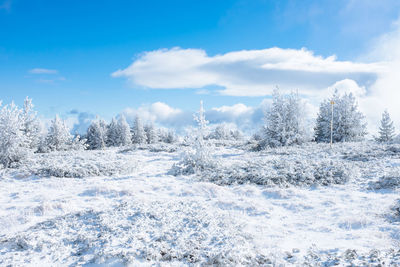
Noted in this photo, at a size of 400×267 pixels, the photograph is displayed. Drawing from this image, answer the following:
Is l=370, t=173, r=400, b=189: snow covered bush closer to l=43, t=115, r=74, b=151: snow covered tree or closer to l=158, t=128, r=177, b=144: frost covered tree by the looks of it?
l=43, t=115, r=74, b=151: snow covered tree

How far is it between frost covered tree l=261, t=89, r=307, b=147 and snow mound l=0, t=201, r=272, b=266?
66.1ft

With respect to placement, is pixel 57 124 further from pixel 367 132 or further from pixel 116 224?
pixel 367 132

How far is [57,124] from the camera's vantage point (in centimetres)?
3409

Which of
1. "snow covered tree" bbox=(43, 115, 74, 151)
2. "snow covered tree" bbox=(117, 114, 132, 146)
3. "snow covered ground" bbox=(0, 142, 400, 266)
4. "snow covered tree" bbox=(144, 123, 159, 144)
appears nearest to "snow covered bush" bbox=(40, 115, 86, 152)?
"snow covered tree" bbox=(43, 115, 74, 151)

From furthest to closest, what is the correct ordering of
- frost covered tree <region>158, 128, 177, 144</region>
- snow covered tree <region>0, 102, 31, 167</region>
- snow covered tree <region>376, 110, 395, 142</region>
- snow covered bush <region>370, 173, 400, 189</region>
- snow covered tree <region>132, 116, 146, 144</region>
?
frost covered tree <region>158, 128, 177, 144</region>, snow covered tree <region>132, 116, 146, 144</region>, snow covered tree <region>376, 110, 395, 142</region>, snow covered tree <region>0, 102, 31, 167</region>, snow covered bush <region>370, 173, 400, 189</region>

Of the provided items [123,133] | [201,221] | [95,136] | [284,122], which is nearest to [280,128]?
[284,122]

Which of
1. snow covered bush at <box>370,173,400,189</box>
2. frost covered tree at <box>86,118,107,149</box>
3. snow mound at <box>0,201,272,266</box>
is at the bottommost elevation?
snow mound at <box>0,201,272,266</box>

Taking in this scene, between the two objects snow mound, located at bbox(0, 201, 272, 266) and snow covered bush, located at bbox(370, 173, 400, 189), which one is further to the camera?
snow covered bush, located at bbox(370, 173, 400, 189)

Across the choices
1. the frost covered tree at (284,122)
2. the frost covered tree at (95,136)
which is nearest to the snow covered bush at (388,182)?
the frost covered tree at (284,122)

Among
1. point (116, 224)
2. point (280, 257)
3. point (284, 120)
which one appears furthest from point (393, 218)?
point (284, 120)

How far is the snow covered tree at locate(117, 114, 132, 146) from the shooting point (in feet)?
169

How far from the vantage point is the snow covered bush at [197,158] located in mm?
13968

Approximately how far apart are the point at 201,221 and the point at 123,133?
47271 mm

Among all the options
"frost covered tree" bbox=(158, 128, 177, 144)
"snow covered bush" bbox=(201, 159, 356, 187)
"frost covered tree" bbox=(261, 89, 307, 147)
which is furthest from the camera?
"frost covered tree" bbox=(158, 128, 177, 144)
